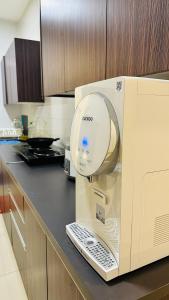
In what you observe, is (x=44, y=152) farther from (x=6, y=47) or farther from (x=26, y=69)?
(x=6, y=47)

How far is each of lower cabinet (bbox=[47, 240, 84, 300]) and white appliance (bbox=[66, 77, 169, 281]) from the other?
0.15 meters

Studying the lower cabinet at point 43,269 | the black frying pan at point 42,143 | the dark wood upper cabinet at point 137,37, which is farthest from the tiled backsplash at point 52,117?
the dark wood upper cabinet at point 137,37

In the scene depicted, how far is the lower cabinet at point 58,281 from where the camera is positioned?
0.72 metres

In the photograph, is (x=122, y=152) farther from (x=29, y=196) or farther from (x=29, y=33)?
(x=29, y=33)

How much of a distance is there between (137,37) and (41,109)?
228cm

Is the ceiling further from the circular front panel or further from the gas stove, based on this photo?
the circular front panel

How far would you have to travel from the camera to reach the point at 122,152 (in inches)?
21.2

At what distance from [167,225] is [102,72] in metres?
0.70

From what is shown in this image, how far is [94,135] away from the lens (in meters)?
0.61

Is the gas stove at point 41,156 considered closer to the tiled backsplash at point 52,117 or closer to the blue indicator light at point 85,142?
the tiled backsplash at point 52,117

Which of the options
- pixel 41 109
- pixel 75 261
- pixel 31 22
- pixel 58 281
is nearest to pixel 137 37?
pixel 75 261

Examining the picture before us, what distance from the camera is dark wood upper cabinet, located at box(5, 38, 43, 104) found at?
2.45 meters

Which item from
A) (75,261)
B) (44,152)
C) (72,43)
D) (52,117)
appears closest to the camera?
(75,261)

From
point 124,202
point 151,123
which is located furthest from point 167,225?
point 151,123
